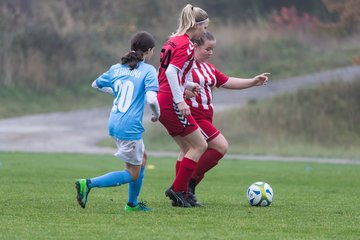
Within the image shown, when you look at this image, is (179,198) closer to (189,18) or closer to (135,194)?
(135,194)

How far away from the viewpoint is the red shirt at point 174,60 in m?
9.15

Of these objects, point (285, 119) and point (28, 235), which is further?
point (285, 119)

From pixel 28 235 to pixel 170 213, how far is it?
201cm

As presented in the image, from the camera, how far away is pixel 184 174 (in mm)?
9445

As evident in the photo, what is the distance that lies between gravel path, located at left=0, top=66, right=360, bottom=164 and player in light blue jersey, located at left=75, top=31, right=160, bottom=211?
39.4 feet

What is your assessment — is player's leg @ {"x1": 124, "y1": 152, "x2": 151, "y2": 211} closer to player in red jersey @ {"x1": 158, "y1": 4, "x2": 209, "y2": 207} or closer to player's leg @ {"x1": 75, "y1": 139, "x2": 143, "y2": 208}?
player's leg @ {"x1": 75, "y1": 139, "x2": 143, "y2": 208}

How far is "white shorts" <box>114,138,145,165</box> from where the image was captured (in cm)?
860

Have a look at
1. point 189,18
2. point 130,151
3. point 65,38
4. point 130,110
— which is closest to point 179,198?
point 130,151

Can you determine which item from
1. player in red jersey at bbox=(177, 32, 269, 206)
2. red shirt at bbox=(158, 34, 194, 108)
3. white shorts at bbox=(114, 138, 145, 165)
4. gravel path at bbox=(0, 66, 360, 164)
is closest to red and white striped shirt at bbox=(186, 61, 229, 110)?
player in red jersey at bbox=(177, 32, 269, 206)

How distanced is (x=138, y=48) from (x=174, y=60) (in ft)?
1.55

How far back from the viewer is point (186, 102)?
977 cm

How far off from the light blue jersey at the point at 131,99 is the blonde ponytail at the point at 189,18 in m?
0.80

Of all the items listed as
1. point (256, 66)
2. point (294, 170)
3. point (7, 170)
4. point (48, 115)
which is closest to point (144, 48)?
point (7, 170)

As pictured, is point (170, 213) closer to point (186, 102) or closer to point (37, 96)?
point (186, 102)
